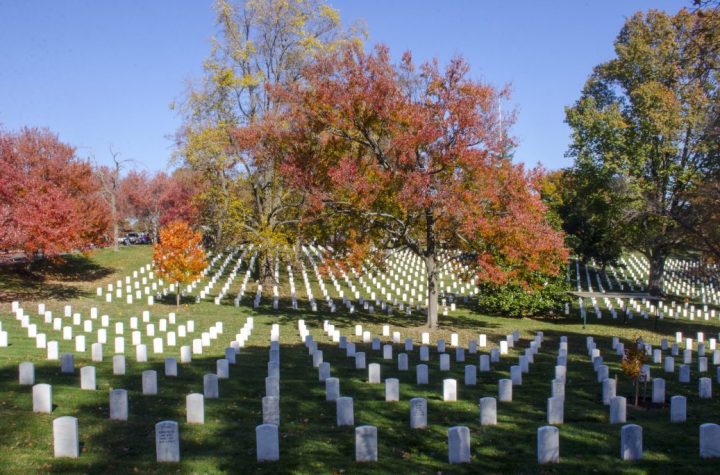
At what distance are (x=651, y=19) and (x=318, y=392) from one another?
30095 millimetres

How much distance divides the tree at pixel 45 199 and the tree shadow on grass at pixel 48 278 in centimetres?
167

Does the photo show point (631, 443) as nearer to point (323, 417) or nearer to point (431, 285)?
point (323, 417)

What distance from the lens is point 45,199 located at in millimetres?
30094

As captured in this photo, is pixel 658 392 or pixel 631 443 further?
pixel 658 392

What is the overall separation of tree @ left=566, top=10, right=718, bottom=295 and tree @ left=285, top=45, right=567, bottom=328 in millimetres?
12316

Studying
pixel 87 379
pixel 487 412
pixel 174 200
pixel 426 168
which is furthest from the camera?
pixel 174 200

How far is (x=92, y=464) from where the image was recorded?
816 cm

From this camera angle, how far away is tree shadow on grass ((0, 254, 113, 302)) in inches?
1147

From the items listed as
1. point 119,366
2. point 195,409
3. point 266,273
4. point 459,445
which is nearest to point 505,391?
point 459,445

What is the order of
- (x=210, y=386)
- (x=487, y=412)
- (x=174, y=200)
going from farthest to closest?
1. (x=174, y=200)
2. (x=210, y=386)
3. (x=487, y=412)

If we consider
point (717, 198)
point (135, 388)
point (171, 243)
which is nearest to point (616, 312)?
point (717, 198)

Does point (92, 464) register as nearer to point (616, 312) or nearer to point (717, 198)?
point (717, 198)

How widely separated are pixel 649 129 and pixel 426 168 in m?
17.6

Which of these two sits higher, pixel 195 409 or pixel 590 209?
pixel 590 209
